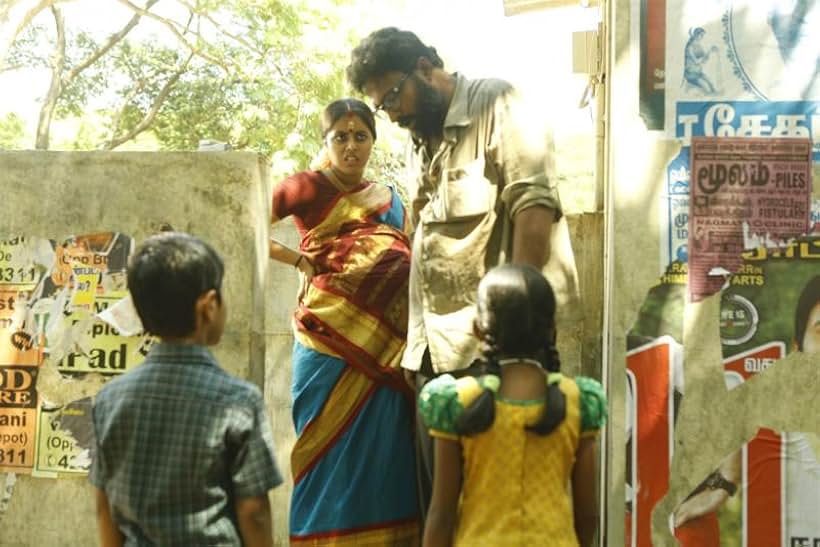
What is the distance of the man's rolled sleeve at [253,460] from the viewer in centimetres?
238

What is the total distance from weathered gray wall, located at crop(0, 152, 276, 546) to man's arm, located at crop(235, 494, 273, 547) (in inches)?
63.2

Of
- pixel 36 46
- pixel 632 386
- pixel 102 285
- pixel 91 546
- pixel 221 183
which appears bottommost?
pixel 91 546

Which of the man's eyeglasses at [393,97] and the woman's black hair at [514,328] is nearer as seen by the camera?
the woman's black hair at [514,328]

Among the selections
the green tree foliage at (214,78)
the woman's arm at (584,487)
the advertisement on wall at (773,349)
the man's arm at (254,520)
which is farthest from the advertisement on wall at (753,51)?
the green tree foliage at (214,78)

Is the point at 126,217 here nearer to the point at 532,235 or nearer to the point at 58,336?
the point at 58,336

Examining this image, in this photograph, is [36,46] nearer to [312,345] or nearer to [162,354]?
[312,345]

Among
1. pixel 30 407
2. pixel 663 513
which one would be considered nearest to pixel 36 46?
pixel 30 407

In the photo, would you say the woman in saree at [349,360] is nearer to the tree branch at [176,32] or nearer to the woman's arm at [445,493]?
the woman's arm at [445,493]

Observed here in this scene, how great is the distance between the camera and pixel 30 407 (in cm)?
417

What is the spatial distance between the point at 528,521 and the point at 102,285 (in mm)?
2135

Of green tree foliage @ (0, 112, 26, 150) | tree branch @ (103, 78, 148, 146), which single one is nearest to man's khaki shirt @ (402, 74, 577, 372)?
tree branch @ (103, 78, 148, 146)

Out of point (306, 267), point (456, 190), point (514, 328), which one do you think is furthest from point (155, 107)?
point (514, 328)

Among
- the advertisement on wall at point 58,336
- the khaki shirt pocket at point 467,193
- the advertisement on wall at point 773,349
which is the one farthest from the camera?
the advertisement on wall at point 58,336

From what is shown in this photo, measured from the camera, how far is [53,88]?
64.0 feet
